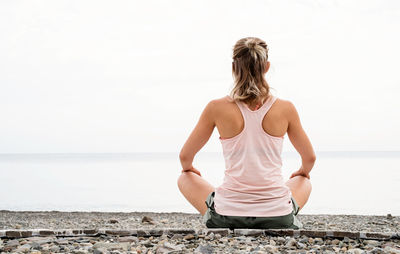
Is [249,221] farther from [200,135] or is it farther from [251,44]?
[251,44]

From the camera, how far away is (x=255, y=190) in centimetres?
375

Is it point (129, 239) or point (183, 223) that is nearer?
point (129, 239)

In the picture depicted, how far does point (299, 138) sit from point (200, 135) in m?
0.87

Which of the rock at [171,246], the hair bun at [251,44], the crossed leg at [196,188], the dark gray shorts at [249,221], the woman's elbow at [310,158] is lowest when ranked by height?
the rock at [171,246]

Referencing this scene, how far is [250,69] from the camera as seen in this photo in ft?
12.2

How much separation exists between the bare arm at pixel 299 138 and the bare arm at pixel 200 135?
67 centimetres

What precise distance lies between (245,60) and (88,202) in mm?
22280

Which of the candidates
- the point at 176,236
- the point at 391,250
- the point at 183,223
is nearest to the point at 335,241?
the point at 391,250

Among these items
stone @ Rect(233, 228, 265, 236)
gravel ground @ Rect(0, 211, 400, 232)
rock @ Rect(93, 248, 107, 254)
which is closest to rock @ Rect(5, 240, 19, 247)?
rock @ Rect(93, 248, 107, 254)

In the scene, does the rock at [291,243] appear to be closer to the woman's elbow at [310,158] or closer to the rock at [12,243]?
the woman's elbow at [310,158]

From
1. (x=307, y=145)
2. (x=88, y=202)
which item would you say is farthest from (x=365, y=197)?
(x=307, y=145)

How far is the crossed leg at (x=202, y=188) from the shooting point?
411 centimetres

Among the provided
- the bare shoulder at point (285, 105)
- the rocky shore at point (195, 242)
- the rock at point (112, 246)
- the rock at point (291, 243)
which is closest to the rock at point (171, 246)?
the rocky shore at point (195, 242)

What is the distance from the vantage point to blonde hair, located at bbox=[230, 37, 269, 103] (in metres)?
3.66
